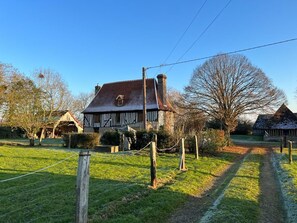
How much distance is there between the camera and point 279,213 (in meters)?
5.49

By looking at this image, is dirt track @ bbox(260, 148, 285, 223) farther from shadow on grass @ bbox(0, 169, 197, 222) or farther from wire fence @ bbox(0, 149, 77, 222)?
wire fence @ bbox(0, 149, 77, 222)

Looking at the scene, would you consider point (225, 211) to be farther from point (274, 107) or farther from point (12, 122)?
point (274, 107)

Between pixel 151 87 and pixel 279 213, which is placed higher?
pixel 151 87

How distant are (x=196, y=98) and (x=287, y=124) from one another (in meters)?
13.8

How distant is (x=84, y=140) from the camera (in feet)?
67.4

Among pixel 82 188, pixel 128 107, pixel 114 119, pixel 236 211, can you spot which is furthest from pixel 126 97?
pixel 82 188

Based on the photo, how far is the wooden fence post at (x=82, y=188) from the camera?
400 centimetres

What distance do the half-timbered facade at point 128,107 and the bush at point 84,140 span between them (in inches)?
365

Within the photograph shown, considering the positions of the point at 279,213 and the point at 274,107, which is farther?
the point at 274,107

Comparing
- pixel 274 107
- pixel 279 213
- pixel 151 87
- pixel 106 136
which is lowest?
pixel 279 213

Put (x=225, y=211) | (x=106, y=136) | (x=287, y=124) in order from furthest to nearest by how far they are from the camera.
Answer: (x=287, y=124) < (x=106, y=136) < (x=225, y=211)

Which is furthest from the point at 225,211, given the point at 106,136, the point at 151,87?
the point at 151,87

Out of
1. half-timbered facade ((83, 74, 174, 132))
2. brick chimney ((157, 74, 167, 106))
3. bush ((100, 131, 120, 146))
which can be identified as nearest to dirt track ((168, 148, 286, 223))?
bush ((100, 131, 120, 146))

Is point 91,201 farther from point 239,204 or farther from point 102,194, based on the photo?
point 239,204
